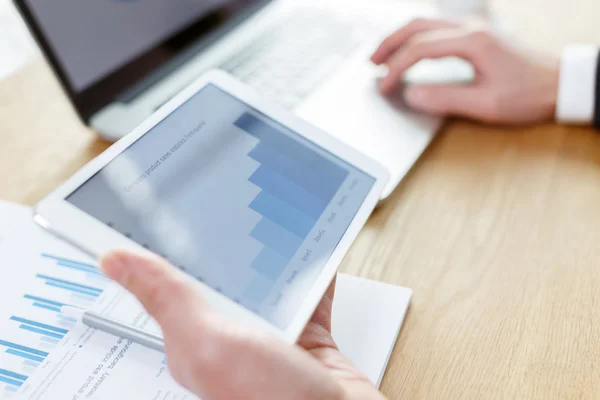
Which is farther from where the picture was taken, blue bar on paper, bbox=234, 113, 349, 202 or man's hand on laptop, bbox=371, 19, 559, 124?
man's hand on laptop, bbox=371, 19, 559, 124

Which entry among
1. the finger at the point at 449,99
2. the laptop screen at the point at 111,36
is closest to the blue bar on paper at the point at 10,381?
the laptop screen at the point at 111,36

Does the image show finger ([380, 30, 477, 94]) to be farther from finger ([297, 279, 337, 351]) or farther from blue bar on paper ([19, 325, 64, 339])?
blue bar on paper ([19, 325, 64, 339])

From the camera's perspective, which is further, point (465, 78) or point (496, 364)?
point (465, 78)

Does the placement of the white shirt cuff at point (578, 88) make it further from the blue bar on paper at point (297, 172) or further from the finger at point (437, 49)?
the blue bar on paper at point (297, 172)

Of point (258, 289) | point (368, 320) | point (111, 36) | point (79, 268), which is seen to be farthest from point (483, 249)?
point (111, 36)

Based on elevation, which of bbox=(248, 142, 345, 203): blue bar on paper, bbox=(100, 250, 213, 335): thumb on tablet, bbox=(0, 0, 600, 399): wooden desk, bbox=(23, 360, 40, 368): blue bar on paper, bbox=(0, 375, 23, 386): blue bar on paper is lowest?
bbox=(0, 0, 600, 399): wooden desk

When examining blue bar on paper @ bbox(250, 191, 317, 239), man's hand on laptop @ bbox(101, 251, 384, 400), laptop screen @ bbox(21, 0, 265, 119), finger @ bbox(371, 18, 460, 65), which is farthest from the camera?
finger @ bbox(371, 18, 460, 65)

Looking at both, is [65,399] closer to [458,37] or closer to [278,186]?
[278,186]

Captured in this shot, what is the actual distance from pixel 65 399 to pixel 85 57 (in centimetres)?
37

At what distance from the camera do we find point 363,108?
641 millimetres

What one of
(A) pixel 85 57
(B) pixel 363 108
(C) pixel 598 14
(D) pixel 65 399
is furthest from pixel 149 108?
(C) pixel 598 14

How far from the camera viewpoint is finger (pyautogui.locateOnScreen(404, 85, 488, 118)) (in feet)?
2.03

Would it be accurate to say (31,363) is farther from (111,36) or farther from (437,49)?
(437,49)

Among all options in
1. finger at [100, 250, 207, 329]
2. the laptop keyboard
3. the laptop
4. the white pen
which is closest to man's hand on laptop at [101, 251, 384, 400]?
finger at [100, 250, 207, 329]
